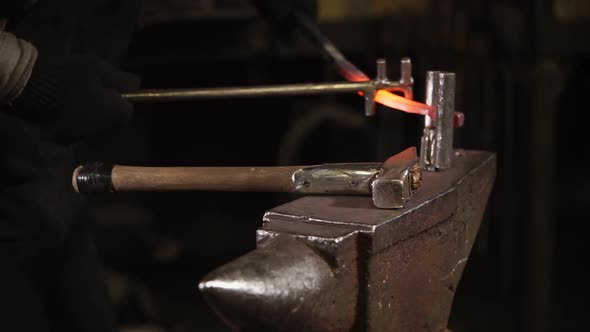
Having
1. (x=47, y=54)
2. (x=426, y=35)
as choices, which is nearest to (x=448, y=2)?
(x=426, y=35)

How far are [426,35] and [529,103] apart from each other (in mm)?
397

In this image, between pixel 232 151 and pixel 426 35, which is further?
pixel 232 151

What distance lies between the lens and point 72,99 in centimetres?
126

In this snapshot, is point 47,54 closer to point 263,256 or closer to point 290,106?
point 263,256

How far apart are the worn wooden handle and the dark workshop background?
35.3 inches

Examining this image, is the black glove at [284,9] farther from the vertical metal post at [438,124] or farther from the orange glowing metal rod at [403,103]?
the vertical metal post at [438,124]

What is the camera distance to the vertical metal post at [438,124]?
1288mm

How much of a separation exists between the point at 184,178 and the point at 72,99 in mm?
224

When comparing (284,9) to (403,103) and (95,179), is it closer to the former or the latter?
(403,103)

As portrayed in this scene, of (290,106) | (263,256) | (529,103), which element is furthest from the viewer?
(290,106)

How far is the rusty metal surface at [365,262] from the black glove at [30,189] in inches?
18.2

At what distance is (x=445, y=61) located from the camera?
108 inches

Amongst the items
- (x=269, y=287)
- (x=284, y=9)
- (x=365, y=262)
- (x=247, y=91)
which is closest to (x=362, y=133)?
(x=284, y=9)

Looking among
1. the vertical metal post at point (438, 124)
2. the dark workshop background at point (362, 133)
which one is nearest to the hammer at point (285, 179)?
the vertical metal post at point (438, 124)
